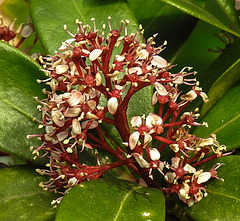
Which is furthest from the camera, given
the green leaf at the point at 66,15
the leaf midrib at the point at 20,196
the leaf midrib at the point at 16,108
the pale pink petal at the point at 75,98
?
the green leaf at the point at 66,15

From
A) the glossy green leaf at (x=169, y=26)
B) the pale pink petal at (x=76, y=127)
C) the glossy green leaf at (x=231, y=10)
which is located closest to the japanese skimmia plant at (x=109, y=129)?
the pale pink petal at (x=76, y=127)

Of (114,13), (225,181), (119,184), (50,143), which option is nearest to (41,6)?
(114,13)

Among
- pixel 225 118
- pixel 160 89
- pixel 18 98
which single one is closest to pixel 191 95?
pixel 160 89

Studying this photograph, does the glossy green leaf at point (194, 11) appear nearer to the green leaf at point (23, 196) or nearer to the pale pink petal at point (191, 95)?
the pale pink petal at point (191, 95)

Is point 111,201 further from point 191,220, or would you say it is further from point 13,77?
point 13,77

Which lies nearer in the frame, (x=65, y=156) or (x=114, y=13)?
(x=65, y=156)

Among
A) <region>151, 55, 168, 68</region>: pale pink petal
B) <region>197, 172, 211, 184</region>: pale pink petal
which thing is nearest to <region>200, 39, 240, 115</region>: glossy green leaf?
<region>151, 55, 168, 68</region>: pale pink petal
